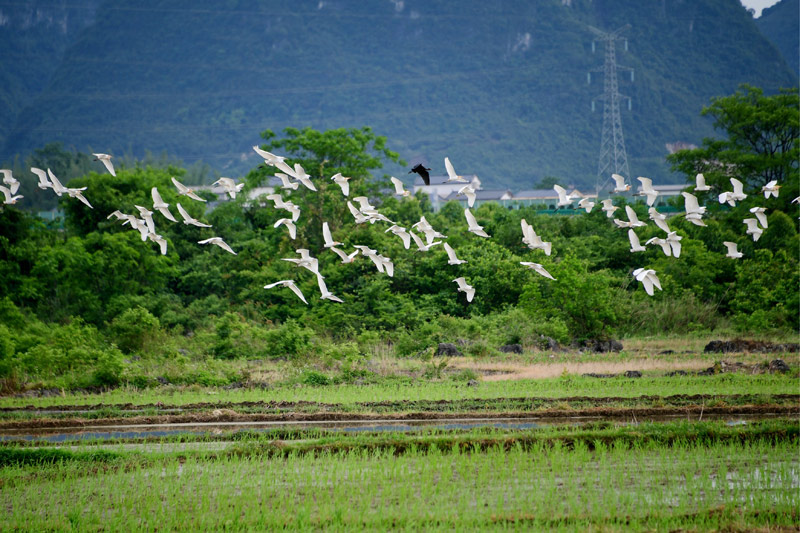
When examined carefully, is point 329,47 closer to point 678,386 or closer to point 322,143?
point 322,143

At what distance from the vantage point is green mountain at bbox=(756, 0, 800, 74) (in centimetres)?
12700

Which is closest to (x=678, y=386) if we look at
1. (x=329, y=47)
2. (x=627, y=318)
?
(x=627, y=318)

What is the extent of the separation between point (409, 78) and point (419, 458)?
111733 millimetres

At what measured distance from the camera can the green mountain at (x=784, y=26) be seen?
5000 inches

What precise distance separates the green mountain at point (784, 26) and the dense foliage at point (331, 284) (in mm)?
104368

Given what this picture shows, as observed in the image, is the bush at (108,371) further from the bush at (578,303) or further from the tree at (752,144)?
the tree at (752,144)

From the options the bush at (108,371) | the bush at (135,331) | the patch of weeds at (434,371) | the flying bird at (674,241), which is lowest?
the patch of weeds at (434,371)

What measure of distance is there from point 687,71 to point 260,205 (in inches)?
3481

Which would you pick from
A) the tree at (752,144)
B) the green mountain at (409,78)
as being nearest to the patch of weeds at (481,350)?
the tree at (752,144)

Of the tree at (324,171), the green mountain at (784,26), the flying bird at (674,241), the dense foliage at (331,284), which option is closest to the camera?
the flying bird at (674,241)

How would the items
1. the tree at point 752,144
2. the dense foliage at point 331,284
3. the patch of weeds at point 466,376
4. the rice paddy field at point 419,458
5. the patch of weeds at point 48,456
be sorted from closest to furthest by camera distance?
1. the rice paddy field at point 419,458
2. the patch of weeds at point 48,456
3. the patch of weeds at point 466,376
4. the dense foliage at point 331,284
5. the tree at point 752,144

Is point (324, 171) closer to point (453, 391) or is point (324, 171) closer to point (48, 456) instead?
point (453, 391)

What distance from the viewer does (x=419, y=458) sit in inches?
514

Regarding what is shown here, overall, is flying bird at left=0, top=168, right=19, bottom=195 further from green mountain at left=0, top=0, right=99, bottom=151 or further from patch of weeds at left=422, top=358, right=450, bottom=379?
green mountain at left=0, top=0, right=99, bottom=151
